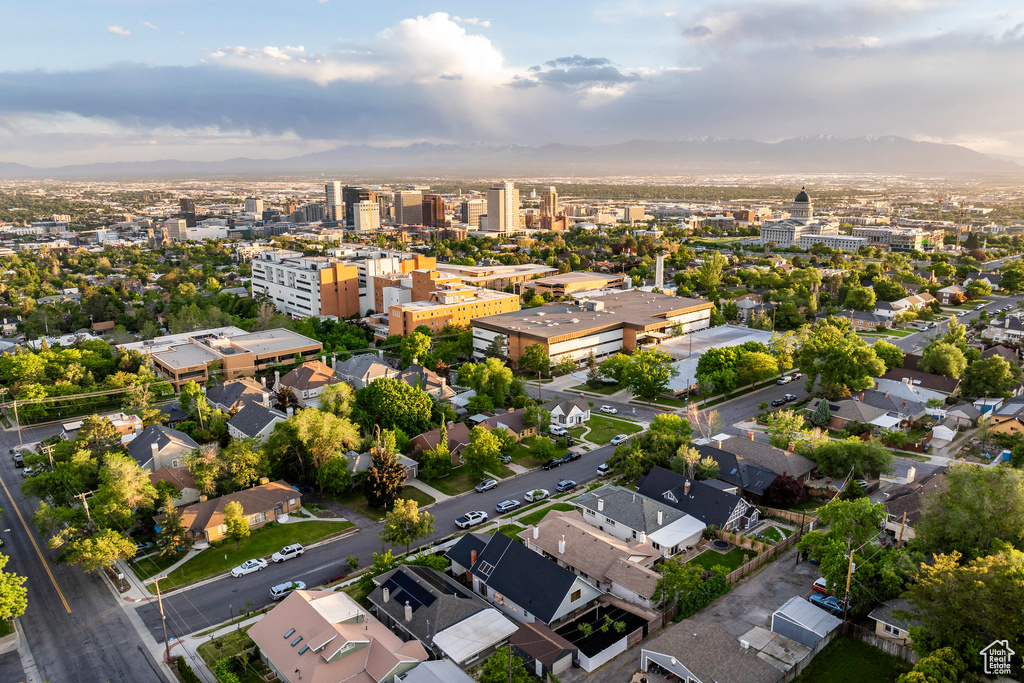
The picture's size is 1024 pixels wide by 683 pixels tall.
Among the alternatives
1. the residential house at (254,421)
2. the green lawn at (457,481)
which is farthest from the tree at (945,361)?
the residential house at (254,421)

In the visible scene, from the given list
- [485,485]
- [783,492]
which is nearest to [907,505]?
[783,492]

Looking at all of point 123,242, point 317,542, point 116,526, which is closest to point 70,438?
point 116,526

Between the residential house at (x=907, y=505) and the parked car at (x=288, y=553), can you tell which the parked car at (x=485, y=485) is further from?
the residential house at (x=907, y=505)

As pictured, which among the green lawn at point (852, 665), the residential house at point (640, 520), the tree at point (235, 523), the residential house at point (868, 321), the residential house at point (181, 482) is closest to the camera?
the green lawn at point (852, 665)

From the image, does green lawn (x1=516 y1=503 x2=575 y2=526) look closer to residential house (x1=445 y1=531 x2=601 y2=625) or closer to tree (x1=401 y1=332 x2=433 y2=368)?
residential house (x1=445 y1=531 x2=601 y2=625)

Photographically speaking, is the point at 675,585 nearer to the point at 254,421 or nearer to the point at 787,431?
the point at 787,431

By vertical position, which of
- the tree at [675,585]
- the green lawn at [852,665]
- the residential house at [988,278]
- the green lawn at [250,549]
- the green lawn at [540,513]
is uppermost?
the residential house at [988,278]
